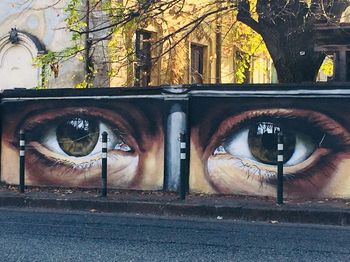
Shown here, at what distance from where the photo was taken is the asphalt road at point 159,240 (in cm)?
577

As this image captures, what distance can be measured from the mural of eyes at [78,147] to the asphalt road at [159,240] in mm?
1791

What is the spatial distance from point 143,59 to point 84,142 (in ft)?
11.3

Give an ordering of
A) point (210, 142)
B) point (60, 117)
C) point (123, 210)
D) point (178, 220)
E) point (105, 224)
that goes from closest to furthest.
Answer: point (105, 224)
point (178, 220)
point (123, 210)
point (210, 142)
point (60, 117)

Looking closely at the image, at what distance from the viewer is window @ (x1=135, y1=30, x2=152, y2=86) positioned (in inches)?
513

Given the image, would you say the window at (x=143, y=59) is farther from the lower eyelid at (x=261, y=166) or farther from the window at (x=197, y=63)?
the lower eyelid at (x=261, y=166)

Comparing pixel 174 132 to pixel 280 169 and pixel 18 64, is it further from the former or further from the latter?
pixel 18 64

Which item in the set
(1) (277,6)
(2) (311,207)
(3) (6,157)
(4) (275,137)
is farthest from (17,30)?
(2) (311,207)

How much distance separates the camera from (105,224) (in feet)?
24.9

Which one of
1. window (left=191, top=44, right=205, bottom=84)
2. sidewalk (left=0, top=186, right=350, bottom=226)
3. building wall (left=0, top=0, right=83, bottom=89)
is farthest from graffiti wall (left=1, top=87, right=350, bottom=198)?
window (left=191, top=44, right=205, bottom=84)

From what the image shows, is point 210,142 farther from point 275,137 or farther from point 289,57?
point 289,57

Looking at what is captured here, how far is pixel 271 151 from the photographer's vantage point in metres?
9.21

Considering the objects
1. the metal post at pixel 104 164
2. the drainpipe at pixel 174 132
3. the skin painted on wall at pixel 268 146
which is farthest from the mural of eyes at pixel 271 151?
the metal post at pixel 104 164

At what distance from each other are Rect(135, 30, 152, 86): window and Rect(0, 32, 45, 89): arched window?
109 inches

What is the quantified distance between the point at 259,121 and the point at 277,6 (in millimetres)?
2593
